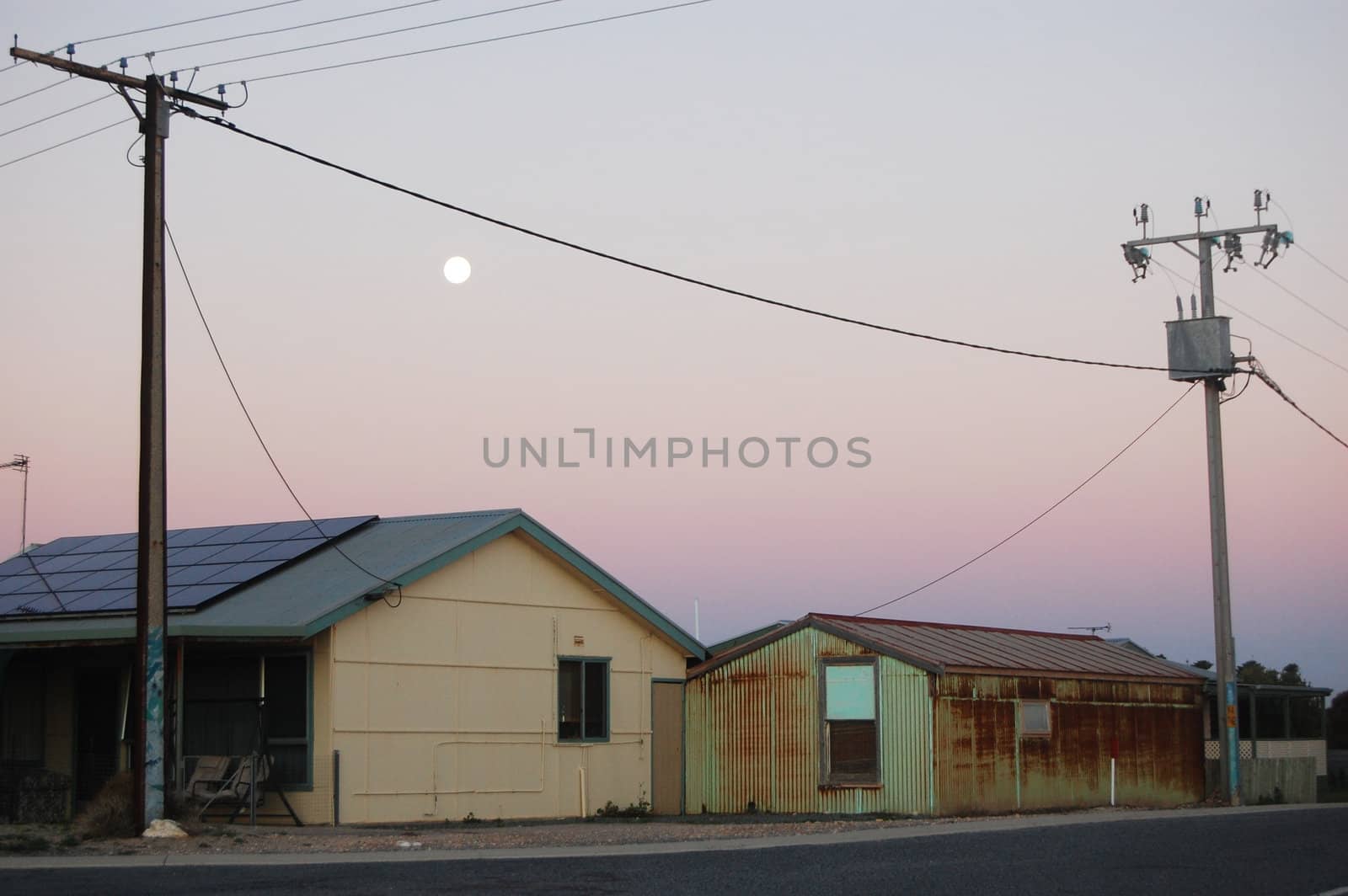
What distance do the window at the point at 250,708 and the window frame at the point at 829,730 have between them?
8.68 m

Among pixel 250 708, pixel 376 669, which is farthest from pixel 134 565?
pixel 376 669

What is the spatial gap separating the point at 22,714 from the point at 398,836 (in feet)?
30.6

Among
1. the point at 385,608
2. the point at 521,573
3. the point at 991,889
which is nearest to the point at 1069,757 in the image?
the point at 521,573

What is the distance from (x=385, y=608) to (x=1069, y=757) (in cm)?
1275

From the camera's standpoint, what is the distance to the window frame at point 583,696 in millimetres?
25078

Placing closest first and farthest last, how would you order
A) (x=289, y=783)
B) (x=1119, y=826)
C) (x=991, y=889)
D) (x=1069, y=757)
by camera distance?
1. (x=991, y=889)
2. (x=1119, y=826)
3. (x=289, y=783)
4. (x=1069, y=757)

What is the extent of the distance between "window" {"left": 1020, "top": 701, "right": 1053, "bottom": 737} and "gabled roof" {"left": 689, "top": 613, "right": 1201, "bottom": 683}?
1.85 ft

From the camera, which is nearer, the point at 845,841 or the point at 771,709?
the point at 845,841

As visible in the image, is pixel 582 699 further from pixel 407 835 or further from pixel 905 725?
pixel 407 835

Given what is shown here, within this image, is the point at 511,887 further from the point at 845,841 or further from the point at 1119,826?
the point at 1119,826

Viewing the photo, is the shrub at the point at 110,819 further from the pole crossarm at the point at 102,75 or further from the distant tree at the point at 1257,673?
the distant tree at the point at 1257,673

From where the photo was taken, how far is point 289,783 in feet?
70.9

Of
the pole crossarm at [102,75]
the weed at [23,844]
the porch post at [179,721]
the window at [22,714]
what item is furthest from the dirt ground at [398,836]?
the pole crossarm at [102,75]

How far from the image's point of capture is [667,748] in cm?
2720
